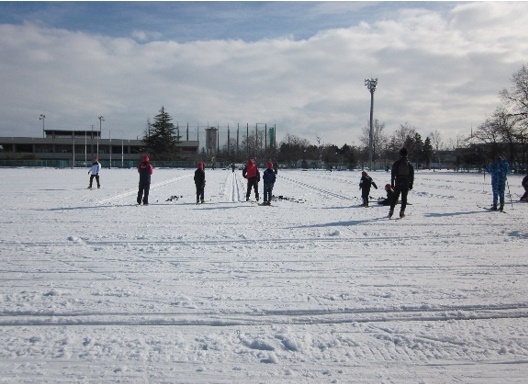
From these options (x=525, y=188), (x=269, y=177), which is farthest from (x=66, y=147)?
(x=525, y=188)

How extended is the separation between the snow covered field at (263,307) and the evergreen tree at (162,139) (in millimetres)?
81387

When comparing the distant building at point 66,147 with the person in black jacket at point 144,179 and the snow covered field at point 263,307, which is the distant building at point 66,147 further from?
the snow covered field at point 263,307

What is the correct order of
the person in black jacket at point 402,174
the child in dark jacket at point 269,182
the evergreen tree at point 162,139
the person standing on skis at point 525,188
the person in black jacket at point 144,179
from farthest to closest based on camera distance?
the evergreen tree at point 162,139
the person standing on skis at point 525,188
the child in dark jacket at point 269,182
the person in black jacket at point 144,179
the person in black jacket at point 402,174

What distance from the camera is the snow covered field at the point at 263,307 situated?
3.09 meters

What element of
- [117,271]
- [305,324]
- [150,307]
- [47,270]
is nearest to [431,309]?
[305,324]

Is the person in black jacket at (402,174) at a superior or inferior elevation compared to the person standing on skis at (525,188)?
superior

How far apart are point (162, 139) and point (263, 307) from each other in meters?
87.6

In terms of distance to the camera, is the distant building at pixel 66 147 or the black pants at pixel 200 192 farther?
the distant building at pixel 66 147

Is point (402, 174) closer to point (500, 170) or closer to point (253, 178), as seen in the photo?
point (500, 170)

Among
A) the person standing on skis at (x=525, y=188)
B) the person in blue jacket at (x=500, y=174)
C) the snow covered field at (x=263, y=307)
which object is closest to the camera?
the snow covered field at (x=263, y=307)

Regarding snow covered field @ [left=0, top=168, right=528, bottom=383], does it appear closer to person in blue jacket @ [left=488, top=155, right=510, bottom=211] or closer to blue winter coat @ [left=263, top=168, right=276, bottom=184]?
person in blue jacket @ [left=488, top=155, right=510, bottom=211]

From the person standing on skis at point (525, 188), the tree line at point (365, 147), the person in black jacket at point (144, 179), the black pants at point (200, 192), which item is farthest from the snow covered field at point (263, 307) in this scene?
the tree line at point (365, 147)

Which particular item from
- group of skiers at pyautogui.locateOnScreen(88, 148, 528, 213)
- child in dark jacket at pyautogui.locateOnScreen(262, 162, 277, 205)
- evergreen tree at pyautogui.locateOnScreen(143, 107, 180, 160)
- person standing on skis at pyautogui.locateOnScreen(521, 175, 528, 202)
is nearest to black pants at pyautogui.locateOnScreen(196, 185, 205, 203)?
group of skiers at pyautogui.locateOnScreen(88, 148, 528, 213)

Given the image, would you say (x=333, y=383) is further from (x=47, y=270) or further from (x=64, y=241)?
(x=64, y=241)
